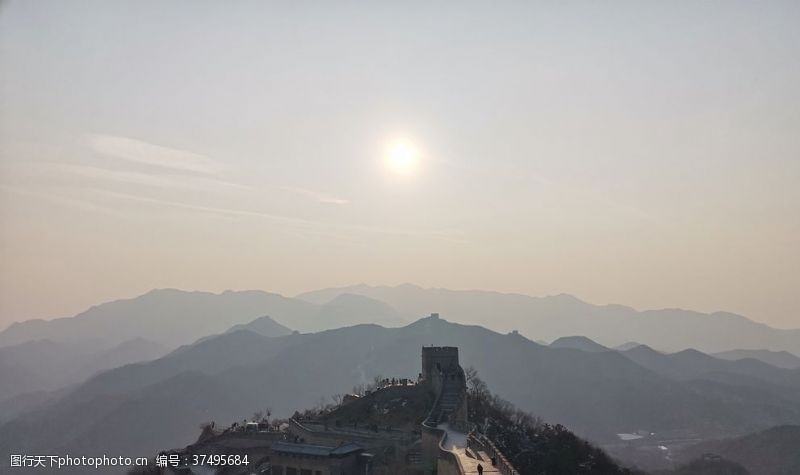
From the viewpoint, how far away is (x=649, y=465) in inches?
4107

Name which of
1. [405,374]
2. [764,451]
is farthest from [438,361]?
[405,374]

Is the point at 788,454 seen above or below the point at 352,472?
below

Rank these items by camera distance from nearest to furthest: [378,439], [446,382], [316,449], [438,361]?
[316,449] < [378,439] < [446,382] < [438,361]

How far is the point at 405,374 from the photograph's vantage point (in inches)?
6614

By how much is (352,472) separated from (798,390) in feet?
632

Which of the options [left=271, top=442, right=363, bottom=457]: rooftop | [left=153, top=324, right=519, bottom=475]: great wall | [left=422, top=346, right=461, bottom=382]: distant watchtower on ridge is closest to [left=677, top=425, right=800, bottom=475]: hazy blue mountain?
[left=422, top=346, right=461, bottom=382]: distant watchtower on ridge

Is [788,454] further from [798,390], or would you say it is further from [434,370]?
[798,390]

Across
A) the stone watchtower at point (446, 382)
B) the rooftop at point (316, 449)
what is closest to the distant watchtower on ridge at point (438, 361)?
the stone watchtower at point (446, 382)

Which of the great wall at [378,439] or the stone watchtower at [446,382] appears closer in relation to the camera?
the great wall at [378,439]

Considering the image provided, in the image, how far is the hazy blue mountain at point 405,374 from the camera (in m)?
140

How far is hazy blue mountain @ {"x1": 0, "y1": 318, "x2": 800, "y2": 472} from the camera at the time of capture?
14025 cm

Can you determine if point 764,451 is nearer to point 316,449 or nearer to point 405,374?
point 405,374

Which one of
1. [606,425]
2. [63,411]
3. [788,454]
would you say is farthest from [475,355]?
[63,411]

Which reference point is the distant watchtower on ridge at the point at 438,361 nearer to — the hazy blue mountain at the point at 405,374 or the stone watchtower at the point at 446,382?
the stone watchtower at the point at 446,382
